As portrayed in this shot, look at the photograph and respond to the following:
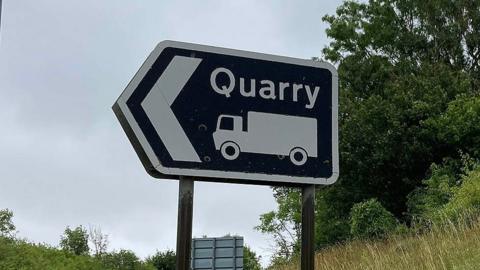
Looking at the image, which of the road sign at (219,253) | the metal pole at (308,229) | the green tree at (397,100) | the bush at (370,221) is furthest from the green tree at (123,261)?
the metal pole at (308,229)

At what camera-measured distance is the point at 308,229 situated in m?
2.38

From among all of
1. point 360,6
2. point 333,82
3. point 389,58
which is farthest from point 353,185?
point 333,82

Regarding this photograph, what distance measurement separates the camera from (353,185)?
74.0 ft

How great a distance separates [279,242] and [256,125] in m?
25.1

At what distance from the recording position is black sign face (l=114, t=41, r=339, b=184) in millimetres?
Answer: 2236

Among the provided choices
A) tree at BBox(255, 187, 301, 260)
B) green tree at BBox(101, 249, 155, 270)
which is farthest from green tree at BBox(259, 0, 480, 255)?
green tree at BBox(101, 249, 155, 270)

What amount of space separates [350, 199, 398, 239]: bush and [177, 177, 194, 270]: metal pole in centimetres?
1667

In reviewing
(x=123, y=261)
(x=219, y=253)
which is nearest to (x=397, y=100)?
(x=219, y=253)

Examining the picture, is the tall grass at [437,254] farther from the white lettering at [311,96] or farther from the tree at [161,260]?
the tree at [161,260]

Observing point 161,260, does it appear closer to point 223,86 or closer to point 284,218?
point 284,218

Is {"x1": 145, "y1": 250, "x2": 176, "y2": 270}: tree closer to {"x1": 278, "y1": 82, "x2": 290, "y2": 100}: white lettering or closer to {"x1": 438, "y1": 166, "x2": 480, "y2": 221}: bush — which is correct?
{"x1": 438, "y1": 166, "x2": 480, "y2": 221}: bush

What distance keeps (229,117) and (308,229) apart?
468mm

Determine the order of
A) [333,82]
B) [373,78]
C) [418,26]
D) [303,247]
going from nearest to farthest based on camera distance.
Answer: [303,247] → [333,82] → [373,78] → [418,26]

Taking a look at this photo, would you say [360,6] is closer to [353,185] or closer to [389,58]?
[389,58]
